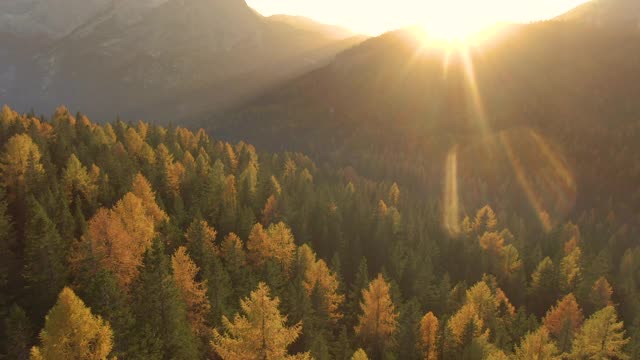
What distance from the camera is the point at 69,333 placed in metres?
35.2

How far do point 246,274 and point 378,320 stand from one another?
19.3 meters

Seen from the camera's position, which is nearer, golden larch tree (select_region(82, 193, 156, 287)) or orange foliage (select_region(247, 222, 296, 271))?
golden larch tree (select_region(82, 193, 156, 287))

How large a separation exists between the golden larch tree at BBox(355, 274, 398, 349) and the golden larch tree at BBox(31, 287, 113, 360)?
113 ft

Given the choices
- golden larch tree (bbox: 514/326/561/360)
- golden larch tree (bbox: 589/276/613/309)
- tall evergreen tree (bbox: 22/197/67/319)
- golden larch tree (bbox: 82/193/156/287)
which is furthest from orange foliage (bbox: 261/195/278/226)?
golden larch tree (bbox: 589/276/613/309)

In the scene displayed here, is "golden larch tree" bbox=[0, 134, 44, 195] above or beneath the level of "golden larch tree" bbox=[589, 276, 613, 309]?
above

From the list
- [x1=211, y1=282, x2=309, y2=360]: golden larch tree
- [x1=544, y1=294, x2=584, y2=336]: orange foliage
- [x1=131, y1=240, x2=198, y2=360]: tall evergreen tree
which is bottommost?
[x1=544, y1=294, x2=584, y2=336]: orange foliage

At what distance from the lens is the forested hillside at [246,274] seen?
43.6m

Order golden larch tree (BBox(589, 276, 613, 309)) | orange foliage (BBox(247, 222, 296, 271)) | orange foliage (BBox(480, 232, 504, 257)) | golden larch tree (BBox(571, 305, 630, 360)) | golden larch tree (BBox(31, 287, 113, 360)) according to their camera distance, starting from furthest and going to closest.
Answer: orange foliage (BBox(480, 232, 504, 257)), golden larch tree (BBox(589, 276, 613, 309)), orange foliage (BBox(247, 222, 296, 271)), golden larch tree (BBox(571, 305, 630, 360)), golden larch tree (BBox(31, 287, 113, 360))

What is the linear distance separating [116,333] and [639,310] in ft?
270

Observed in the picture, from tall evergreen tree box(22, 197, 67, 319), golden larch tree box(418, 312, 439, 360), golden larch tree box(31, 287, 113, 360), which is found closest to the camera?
golden larch tree box(31, 287, 113, 360)

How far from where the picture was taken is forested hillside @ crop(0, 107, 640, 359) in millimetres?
43594

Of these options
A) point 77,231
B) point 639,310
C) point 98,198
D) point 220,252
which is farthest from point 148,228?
point 639,310

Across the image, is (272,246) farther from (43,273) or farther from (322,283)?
(43,273)

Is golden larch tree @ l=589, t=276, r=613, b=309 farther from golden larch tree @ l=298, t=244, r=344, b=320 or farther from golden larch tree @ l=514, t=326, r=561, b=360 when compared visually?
golden larch tree @ l=298, t=244, r=344, b=320
